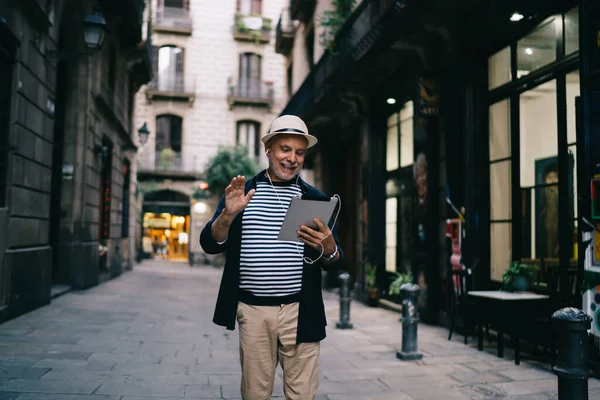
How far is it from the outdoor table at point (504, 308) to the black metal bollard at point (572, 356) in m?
3.46

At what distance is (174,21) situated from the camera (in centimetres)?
3023

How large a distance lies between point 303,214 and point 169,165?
28244mm

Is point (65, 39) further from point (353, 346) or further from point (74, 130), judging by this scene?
point (353, 346)

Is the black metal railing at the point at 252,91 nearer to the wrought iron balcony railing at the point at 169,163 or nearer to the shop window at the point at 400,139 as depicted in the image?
the wrought iron balcony railing at the point at 169,163

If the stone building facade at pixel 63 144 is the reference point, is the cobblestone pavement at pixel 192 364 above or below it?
below

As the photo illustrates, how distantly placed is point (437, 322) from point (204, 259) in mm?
21916

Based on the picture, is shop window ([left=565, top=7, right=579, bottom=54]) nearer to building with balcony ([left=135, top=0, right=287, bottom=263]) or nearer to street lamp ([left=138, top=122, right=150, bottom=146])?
street lamp ([left=138, top=122, right=150, bottom=146])

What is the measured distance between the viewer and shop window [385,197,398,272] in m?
12.2

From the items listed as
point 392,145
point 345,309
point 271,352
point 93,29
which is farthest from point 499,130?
point 93,29

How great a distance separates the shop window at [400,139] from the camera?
1156 cm

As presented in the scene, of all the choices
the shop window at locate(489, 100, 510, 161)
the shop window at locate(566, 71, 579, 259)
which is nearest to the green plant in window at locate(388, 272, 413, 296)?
the shop window at locate(489, 100, 510, 161)

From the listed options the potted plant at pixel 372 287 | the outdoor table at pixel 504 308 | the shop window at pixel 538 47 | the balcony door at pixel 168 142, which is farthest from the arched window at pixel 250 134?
the outdoor table at pixel 504 308

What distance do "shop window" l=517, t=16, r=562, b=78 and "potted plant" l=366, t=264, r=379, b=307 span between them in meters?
5.60

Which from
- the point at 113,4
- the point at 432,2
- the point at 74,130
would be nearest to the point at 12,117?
the point at 74,130
